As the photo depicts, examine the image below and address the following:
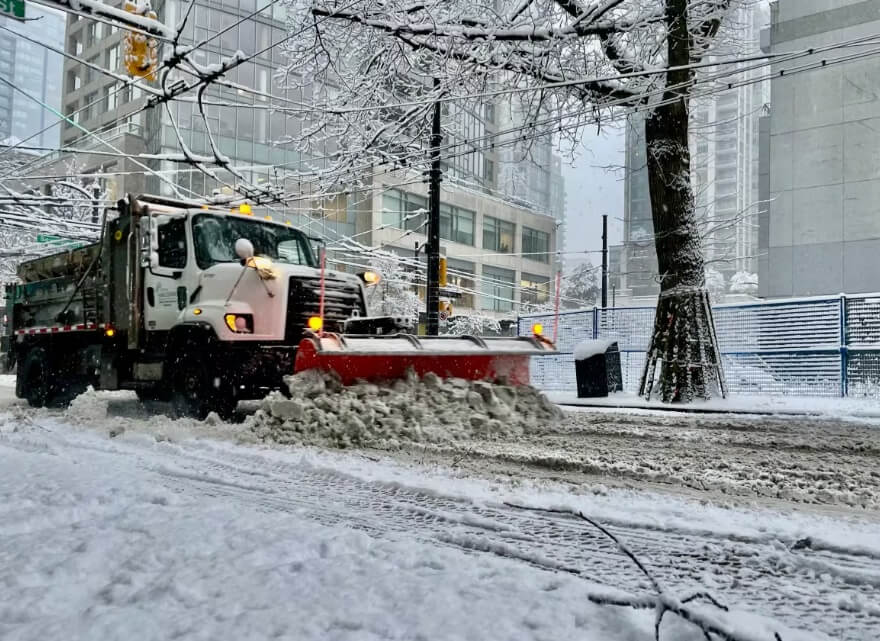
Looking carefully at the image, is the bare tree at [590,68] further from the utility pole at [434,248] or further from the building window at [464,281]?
the building window at [464,281]

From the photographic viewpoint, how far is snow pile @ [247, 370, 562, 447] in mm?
7141

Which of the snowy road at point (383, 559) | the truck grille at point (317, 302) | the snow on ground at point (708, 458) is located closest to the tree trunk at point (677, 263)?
the snow on ground at point (708, 458)

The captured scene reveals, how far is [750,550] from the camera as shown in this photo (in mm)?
3445

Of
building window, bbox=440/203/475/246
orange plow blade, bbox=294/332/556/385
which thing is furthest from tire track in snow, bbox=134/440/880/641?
building window, bbox=440/203/475/246

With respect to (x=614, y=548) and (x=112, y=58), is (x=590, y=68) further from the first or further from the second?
(x=112, y=58)

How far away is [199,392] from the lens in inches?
343

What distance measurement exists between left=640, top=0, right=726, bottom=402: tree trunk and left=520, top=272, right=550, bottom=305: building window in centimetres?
4288

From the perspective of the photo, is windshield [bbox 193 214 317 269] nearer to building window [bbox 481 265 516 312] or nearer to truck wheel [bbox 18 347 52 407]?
truck wheel [bbox 18 347 52 407]

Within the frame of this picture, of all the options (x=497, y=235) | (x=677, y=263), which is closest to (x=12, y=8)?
(x=677, y=263)

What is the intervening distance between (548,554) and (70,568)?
79.9 inches

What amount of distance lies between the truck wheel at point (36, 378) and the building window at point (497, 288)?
136 feet

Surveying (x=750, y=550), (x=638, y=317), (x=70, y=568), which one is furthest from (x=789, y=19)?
(x=70, y=568)

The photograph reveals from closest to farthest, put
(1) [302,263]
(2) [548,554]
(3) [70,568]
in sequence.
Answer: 1. (3) [70,568]
2. (2) [548,554]
3. (1) [302,263]

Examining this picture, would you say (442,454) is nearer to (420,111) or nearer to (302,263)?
(302,263)
